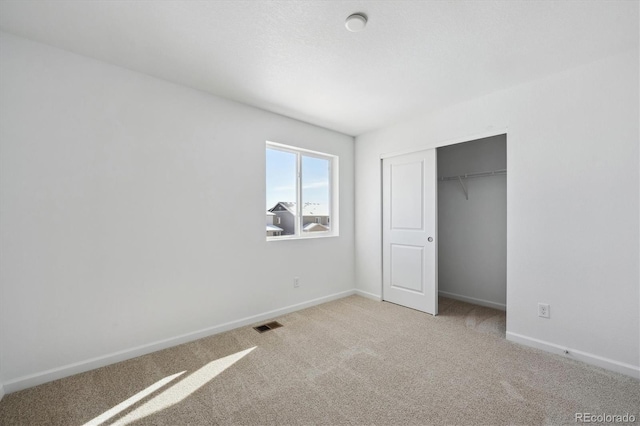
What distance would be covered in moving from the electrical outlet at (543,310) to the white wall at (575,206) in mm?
43

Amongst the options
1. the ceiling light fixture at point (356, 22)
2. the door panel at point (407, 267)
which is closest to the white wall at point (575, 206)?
the door panel at point (407, 267)

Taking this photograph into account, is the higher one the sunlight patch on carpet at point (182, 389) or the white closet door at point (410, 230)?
the white closet door at point (410, 230)

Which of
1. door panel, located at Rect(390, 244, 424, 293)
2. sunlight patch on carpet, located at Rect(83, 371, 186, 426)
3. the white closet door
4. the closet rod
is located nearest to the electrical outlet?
the white closet door

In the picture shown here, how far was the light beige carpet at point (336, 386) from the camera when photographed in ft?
5.73

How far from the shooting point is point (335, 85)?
274 cm

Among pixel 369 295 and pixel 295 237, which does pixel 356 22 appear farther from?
pixel 369 295

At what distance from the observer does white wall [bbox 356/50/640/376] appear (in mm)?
2184

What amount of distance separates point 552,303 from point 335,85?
281 centimetres

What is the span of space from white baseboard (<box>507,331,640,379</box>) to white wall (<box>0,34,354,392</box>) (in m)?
2.59

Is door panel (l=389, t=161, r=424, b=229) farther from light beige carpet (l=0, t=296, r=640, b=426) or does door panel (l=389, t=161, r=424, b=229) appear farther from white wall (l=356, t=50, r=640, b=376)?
light beige carpet (l=0, t=296, r=640, b=426)

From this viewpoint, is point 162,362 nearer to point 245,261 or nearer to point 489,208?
point 245,261

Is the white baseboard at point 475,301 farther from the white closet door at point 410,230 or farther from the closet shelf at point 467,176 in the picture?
the closet shelf at point 467,176

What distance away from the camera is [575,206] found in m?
2.41

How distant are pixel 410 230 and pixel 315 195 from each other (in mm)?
1369
